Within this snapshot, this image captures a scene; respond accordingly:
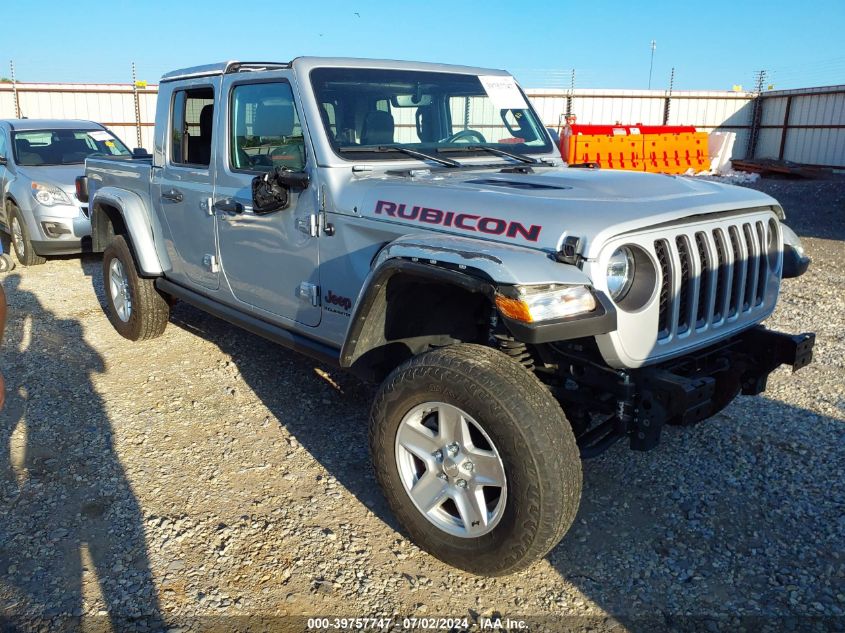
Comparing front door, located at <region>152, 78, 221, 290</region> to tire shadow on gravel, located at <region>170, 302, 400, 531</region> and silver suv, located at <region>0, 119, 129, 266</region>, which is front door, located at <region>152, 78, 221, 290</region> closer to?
tire shadow on gravel, located at <region>170, 302, 400, 531</region>

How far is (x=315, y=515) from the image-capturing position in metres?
3.32

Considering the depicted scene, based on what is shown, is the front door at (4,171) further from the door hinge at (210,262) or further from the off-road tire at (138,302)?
the door hinge at (210,262)

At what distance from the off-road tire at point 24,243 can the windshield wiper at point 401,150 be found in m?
6.46

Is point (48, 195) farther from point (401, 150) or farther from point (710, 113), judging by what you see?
point (710, 113)

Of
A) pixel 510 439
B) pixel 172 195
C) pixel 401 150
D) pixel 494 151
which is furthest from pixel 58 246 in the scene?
pixel 510 439

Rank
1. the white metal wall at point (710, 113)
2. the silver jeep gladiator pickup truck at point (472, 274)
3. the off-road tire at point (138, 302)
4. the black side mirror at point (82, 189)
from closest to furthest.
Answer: the silver jeep gladiator pickup truck at point (472, 274), the off-road tire at point (138, 302), the black side mirror at point (82, 189), the white metal wall at point (710, 113)

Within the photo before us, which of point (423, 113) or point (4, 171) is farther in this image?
point (4, 171)

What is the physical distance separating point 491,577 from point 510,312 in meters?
1.12

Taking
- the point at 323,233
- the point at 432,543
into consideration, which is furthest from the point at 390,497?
the point at 323,233

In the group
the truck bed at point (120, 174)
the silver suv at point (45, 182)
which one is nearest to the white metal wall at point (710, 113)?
the silver suv at point (45, 182)

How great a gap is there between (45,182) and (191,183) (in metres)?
4.86

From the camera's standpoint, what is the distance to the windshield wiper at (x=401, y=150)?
3.61 metres

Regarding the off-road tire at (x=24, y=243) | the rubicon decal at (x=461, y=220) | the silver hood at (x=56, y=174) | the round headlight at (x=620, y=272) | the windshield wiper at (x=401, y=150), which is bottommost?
the off-road tire at (x=24, y=243)

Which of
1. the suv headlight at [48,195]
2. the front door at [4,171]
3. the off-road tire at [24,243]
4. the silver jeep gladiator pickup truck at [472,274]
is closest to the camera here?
the silver jeep gladiator pickup truck at [472,274]
